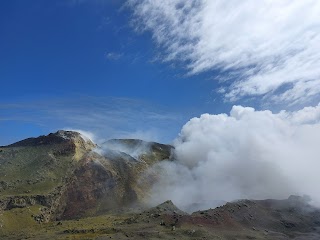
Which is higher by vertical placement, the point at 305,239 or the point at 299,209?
the point at 299,209

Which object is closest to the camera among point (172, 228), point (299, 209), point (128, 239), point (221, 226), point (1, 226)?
point (128, 239)

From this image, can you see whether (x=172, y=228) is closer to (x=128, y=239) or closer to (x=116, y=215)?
(x=128, y=239)

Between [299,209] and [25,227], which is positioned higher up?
Result: [299,209]

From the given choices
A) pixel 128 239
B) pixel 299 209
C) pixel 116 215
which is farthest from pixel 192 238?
pixel 299 209

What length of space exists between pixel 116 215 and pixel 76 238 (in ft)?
182

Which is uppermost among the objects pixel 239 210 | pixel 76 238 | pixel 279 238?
pixel 239 210

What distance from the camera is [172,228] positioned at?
15062 centimetres

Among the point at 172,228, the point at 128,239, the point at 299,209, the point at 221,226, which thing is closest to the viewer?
the point at 128,239

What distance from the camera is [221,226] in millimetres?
161250

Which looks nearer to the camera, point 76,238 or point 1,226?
point 76,238

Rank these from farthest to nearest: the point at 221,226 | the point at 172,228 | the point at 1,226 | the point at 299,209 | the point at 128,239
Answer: the point at 299,209, the point at 1,226, the point at 221,226, the point at 172,228, the point at 128,239

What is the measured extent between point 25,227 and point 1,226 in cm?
1035

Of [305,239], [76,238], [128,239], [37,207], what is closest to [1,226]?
[37,207]

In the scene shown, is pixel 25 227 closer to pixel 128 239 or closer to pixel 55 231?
pixel 55 231
